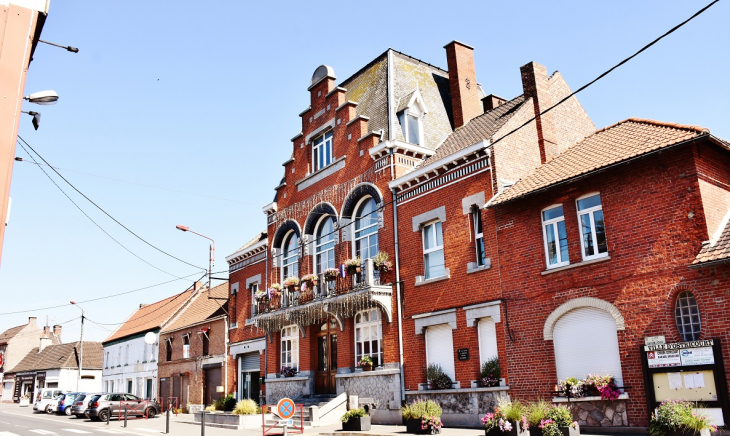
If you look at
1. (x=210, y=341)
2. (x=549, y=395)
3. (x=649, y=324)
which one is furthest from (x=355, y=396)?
(x=210, y=341)

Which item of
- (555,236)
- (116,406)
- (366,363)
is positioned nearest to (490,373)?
(555,236)

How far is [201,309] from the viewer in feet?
131

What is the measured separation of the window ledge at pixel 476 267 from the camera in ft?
63.4

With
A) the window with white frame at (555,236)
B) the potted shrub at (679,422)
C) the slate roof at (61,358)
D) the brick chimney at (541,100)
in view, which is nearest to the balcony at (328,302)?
the window with white frame at (555,236)

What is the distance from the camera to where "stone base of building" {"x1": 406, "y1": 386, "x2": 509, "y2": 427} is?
724 inches

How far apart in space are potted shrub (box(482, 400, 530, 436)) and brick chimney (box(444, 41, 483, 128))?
13387 mm

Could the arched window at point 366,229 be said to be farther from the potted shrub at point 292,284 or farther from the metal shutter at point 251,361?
the metal shutter at point 251,361

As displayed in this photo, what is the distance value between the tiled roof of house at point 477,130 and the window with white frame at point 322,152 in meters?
5.49

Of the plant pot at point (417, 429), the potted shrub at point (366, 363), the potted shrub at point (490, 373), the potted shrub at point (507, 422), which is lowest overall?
the plant pot at point (417, 429)

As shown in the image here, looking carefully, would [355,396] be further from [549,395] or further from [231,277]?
[231,277]

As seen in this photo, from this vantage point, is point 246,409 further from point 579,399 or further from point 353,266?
point 579,399

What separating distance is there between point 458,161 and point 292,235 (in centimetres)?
1121

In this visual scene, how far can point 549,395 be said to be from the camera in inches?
675

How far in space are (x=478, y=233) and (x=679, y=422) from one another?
8841 mm
